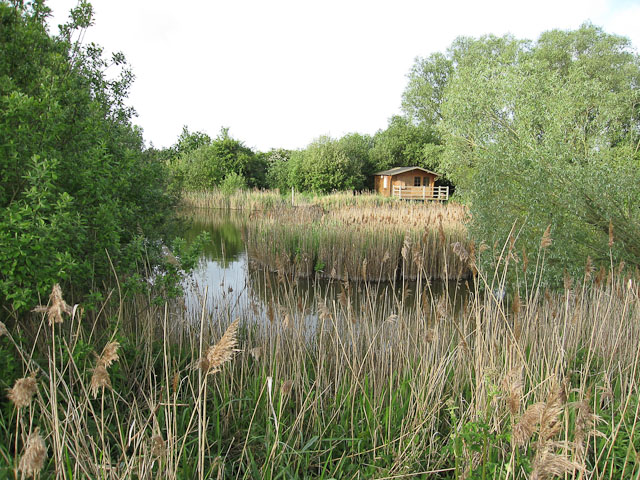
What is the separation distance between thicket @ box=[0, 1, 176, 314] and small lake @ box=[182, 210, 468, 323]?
75 centimetres

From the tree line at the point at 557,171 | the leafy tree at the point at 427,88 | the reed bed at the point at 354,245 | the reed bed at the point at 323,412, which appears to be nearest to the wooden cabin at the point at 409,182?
the leafy tree at the point at 427,88

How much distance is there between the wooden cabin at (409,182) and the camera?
3394 centimetres

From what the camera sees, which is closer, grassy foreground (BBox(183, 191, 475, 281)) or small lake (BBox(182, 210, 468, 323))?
small lake (BBox(182, 210, 468, 323))

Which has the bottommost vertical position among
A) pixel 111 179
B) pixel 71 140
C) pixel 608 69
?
pixel 111 179

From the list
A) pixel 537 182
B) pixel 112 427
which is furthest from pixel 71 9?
pixel 537 182

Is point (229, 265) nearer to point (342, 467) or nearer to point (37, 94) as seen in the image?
point (37, 94)

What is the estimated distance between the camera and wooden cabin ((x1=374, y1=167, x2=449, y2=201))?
111 feet

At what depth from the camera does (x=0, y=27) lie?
110 inches

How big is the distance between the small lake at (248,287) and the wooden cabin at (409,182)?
1508cm

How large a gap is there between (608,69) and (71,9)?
94.1 feet

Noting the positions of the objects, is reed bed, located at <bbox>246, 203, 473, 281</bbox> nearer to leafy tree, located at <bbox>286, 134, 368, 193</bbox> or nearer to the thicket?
the thicket

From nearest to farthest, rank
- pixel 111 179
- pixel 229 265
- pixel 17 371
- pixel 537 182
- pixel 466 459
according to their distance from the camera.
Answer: pixel 466 459 → pixel 17 371 → pixel 111 179 → pixel 537 182 → pixel 229 265

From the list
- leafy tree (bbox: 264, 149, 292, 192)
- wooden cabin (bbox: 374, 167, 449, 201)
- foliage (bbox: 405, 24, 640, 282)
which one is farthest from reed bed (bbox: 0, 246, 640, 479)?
leafy tree (bbox: 264, 149, 292, 192)

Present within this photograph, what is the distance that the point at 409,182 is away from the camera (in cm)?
3691
